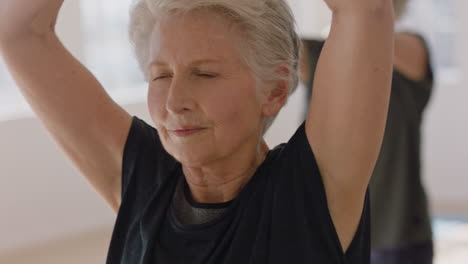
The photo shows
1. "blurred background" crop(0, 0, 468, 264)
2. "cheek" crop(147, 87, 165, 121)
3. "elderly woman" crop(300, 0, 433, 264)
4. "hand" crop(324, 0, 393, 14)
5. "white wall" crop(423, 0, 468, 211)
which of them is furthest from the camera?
"white wall" crop(423, 0, 468, 211)

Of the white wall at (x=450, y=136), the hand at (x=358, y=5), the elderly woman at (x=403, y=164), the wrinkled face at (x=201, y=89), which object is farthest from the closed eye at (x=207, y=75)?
the white wall at (x=450, y=136)

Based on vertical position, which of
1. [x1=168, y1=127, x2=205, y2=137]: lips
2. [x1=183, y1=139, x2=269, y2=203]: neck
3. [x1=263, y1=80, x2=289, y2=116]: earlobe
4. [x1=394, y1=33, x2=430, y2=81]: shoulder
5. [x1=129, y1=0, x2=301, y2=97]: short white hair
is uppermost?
[x1=129, y1=0, x2=301, y2=97]: short white hair

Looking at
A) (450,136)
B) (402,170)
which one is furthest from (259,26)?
(450,136)

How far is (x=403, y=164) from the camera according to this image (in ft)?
9.33

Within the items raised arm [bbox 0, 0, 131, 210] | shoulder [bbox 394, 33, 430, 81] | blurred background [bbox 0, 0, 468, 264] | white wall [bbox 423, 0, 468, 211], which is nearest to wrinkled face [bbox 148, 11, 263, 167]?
raised arm [bbox 0, 0, 131, 210]

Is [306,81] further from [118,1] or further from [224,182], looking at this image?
[118,1]

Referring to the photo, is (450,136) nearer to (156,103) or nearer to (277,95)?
(277,95)

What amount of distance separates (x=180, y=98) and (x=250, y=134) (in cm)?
15

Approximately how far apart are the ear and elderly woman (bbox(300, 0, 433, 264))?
132 cm

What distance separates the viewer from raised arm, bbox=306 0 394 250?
1.27 m

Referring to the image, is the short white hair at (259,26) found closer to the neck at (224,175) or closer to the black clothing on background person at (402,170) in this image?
the neck at (224,175)

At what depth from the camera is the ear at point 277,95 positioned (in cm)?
141

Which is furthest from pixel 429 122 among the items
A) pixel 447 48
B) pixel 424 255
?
pixel 424 255

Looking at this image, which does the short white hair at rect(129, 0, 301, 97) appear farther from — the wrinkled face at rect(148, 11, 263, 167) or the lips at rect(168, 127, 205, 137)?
the lips at rect(168, 127, 205, 137)
